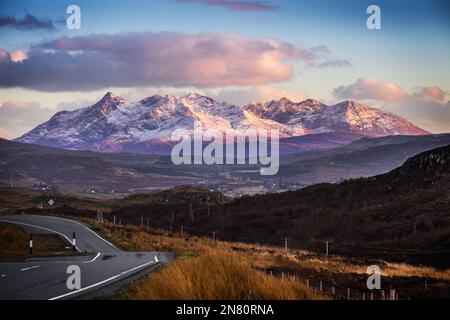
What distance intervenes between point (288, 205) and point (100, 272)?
82350mm

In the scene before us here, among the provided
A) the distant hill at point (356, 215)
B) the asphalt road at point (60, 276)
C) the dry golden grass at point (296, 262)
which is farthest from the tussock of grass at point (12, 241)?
the distant hill at point (356, 215)

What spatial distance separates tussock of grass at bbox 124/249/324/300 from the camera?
13062mm

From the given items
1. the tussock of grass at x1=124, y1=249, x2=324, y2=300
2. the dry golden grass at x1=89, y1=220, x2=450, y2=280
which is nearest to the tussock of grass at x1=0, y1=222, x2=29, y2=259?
the dry golden grass at x1=89, y1=220, x2=450, y2=280

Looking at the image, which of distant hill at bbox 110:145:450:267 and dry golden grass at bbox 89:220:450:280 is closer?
dry golden grass at bbox 89:220:450:280

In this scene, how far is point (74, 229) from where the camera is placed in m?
55.2

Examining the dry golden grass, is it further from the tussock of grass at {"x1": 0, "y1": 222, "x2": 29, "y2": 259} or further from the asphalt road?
the tussock of grass at {"x1": 0, "y1": 222, "x2": 29, "y2": 259}

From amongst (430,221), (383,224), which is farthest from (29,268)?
(383,224)

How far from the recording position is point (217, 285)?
13.6 meters

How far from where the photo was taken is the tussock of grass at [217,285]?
13062 mm

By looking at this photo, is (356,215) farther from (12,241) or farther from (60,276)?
(60,276)

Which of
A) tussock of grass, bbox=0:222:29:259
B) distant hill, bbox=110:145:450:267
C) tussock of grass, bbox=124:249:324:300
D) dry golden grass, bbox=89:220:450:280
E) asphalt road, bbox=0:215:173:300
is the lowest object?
distant hill, bbox=110:145:450:267

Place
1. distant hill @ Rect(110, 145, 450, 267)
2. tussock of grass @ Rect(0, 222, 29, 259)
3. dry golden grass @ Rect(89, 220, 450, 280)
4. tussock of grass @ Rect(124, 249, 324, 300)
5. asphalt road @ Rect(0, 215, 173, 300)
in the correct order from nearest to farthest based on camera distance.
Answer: tussock of grass @ Rect(124, 249, 324, 300) < asphalt road @ Rect(0, 215, 173, 300) < dry golden grass @ Rect(89, 220, 450, 280) < tussock of grass @ Rect(0, 222, 29, 259) < distant hill @ Rect(110, 145, 450, 267)

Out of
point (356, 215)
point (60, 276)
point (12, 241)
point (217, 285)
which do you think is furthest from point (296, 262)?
point (356, 215)
